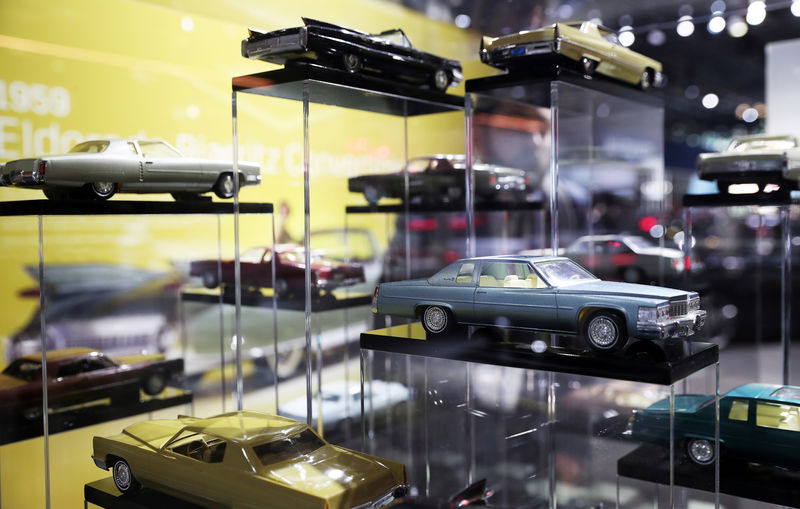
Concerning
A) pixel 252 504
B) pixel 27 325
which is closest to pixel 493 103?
pixel 252 504

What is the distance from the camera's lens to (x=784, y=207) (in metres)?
6.15

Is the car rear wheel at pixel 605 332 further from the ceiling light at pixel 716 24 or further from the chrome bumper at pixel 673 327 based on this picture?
the ceiling light at pixel 716 24

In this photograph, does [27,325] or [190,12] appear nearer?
[27,325]

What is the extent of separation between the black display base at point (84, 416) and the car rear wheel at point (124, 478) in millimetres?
1231

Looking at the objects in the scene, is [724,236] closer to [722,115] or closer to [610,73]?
[722,115]

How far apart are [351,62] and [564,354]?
2887mm

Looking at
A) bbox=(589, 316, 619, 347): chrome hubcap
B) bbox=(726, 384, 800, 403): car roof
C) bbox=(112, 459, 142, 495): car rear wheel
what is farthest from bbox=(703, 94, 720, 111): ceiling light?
bbox=(112, 459, 142, 495): car rear wheel

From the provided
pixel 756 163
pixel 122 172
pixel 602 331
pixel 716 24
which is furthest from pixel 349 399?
pixel 716 24

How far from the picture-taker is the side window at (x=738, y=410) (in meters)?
4.86

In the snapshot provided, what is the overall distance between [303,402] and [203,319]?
1291mm

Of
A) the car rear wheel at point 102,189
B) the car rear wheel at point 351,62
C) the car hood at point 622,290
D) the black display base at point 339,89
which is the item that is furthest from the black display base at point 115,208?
the car hood at point 622,290

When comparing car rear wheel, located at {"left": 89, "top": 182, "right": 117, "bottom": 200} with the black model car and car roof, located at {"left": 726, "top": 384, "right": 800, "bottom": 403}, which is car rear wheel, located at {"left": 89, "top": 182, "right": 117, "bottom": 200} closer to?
the black model car

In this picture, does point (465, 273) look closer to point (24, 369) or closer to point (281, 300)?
point (281, 300)

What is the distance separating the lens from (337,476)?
411cm
